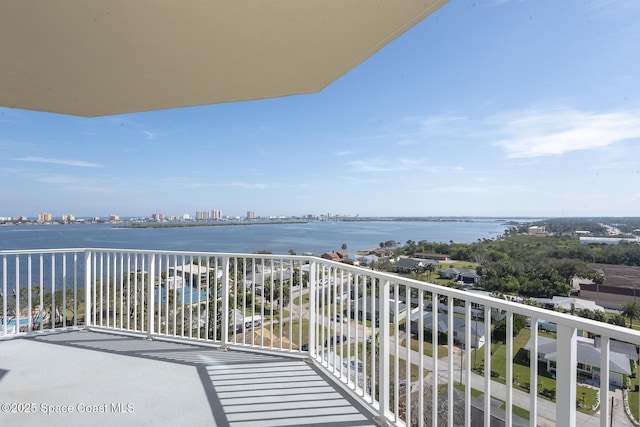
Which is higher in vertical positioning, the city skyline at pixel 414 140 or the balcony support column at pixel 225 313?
the city skyline at pixel 414 140

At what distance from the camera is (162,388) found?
2.56 meters

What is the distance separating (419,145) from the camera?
1925cm

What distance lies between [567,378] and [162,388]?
9.11 feet

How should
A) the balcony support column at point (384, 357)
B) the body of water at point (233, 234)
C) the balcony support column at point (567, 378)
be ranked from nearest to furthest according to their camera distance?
the balcony support column at point (567, 378) < the balcony support column at point (384, 357) < the body of water at point (233, 234)

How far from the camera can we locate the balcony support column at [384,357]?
2143 millimetres

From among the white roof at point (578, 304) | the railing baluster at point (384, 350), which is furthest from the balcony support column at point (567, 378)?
the white roof at point (578, 304)

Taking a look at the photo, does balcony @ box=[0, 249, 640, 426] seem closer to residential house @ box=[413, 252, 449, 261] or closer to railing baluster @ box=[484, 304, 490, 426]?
railing baluster @ box=[484, 304, 490, 426]

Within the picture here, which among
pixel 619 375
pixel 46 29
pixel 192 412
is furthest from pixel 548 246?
pixel 46 29

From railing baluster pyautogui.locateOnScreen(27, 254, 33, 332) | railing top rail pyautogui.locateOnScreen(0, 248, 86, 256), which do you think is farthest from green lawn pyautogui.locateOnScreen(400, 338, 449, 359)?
railing baluster pyautogui.locateOnScreen(27, 254, 33, 332)

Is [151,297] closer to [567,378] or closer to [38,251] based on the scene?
[38,251]

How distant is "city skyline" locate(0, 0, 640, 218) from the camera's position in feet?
27.8

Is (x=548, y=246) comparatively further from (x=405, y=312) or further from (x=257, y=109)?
(x=257, y=109)

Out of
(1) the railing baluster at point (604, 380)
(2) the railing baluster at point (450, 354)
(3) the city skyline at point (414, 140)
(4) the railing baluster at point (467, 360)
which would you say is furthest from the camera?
(3) the city skyline at point (414, 140)

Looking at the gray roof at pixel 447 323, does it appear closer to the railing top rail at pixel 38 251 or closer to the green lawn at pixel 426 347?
the green lawn at pixel 426 347
